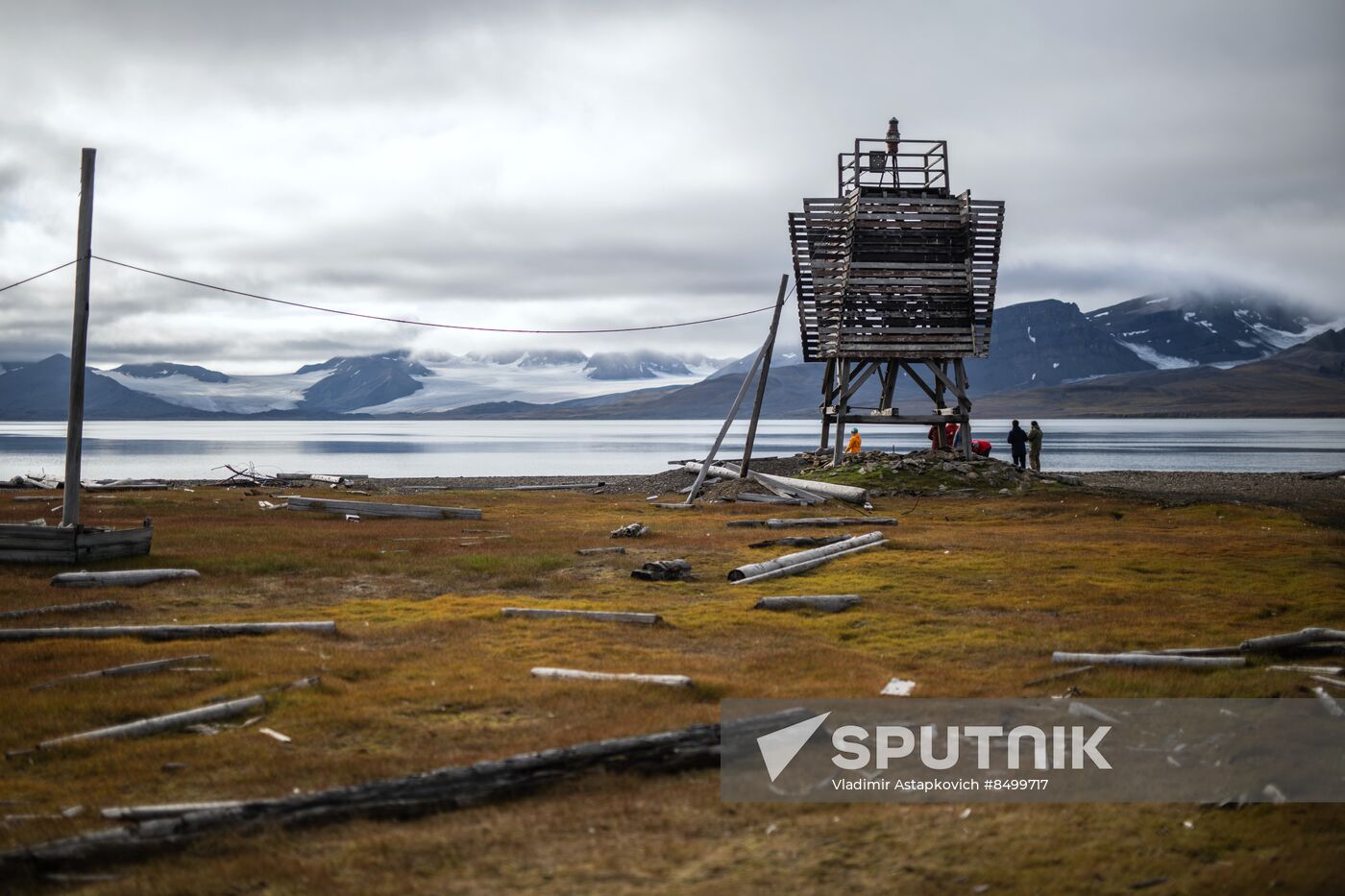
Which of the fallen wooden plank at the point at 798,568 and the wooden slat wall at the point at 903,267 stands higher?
the wooden slat wall at the point at 903,267

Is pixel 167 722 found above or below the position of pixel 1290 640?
below

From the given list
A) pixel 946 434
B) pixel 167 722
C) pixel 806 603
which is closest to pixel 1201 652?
pixel 806 603

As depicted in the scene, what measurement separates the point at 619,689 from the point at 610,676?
53cm

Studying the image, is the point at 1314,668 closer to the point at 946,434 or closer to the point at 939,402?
the point at 939,402

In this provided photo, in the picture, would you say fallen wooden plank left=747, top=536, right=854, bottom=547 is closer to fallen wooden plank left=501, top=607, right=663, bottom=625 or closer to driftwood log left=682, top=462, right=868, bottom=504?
fallen wooden plank left=501, top=607, right=663, bottom=625

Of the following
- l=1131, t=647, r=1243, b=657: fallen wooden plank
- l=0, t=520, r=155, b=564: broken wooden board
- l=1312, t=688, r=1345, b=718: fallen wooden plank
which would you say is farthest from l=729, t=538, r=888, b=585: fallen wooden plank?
l=0, t=520, r=155, b=564: broken wooden board

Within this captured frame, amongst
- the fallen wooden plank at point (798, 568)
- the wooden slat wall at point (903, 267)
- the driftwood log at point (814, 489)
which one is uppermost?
the wooden slat wall at point (903, 267)

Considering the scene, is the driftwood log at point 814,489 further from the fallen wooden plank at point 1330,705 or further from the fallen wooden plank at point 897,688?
the fallen wooden plank at point 1330,705

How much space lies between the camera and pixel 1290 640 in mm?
13883

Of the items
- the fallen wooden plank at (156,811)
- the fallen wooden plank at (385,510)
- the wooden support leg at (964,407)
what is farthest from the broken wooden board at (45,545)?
the wooden support leg at (964,407)

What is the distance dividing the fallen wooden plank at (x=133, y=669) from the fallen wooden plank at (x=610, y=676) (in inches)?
178

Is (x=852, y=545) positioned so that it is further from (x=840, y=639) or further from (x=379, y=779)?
(x=379, y=779)

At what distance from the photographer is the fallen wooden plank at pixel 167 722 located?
10.5 m

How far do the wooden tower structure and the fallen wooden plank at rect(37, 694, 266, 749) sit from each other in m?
36.4
